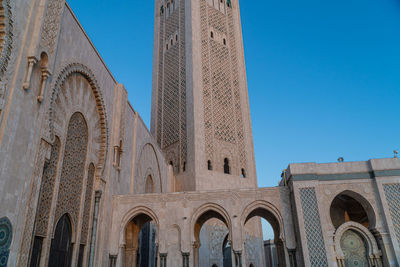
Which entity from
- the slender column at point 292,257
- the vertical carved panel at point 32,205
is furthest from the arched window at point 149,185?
the vertical carved panel at point 32,205

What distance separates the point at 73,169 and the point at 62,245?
5.76 ft

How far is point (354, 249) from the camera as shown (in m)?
8.35

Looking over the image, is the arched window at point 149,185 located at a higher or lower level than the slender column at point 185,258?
higher

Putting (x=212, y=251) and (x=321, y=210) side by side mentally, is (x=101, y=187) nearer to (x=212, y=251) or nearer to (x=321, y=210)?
(x=321, y=210)

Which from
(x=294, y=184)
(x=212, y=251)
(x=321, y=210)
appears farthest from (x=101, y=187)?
(x=212, y=251)

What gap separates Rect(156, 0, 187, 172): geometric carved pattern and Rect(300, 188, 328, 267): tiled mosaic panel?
7.77 m

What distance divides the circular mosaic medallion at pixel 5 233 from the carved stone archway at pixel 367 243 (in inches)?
287

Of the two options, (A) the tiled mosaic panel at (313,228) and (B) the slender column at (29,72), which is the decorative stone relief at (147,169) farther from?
(B) the slender column at (29,72)

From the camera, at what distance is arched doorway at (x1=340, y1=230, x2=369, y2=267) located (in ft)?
27.0

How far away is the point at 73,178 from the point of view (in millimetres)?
7824

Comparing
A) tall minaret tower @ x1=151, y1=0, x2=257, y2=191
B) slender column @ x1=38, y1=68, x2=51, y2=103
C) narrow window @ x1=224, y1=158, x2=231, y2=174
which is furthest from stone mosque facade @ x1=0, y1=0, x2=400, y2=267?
narrow window @ x1=224, y1=158, x2=231, y2=174

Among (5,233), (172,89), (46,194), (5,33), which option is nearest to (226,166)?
(172,89)

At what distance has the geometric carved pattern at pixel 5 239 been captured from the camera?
5094 mm

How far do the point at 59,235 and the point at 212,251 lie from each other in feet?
28.1
